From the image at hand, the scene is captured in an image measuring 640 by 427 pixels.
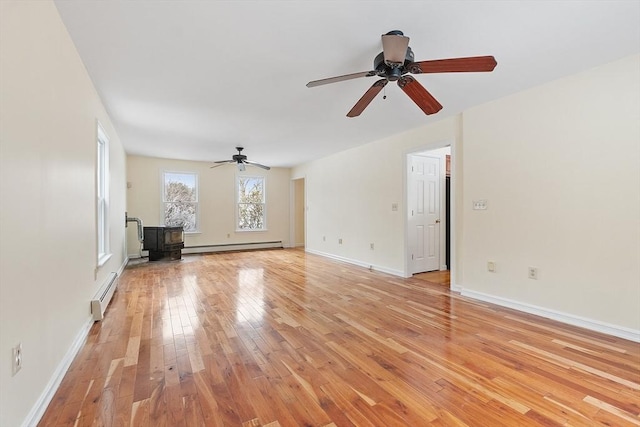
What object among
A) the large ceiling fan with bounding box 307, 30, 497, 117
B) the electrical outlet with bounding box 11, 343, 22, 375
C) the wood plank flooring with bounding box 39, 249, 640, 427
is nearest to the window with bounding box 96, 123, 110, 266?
the wood plank flooring with bounding box 39, 249, 640, 427

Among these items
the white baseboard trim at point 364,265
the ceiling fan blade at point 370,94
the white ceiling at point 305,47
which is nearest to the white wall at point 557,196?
the white ceiling at point 305,47

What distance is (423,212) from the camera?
507 cm

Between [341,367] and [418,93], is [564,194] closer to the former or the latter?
[418,93]

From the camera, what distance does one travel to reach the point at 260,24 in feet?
6.59

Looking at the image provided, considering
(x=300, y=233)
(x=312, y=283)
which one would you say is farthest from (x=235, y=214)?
(x=312, y=283)

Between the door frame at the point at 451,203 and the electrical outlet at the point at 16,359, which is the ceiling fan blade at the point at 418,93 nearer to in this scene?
the door frame at the point at 451,203

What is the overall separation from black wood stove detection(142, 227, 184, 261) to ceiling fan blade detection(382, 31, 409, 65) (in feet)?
19.6

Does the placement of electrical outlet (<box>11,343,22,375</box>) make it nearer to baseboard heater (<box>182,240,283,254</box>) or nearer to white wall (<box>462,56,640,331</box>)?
white wall (<box>462,56,640,331</box>)

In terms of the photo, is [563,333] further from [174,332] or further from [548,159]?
[174,332]

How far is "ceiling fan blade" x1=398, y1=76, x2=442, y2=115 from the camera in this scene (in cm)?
228

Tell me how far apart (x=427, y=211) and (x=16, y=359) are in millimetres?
5099

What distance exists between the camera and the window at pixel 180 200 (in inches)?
283

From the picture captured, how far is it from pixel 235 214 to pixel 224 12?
6.48m

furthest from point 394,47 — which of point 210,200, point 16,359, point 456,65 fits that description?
point 210,200
